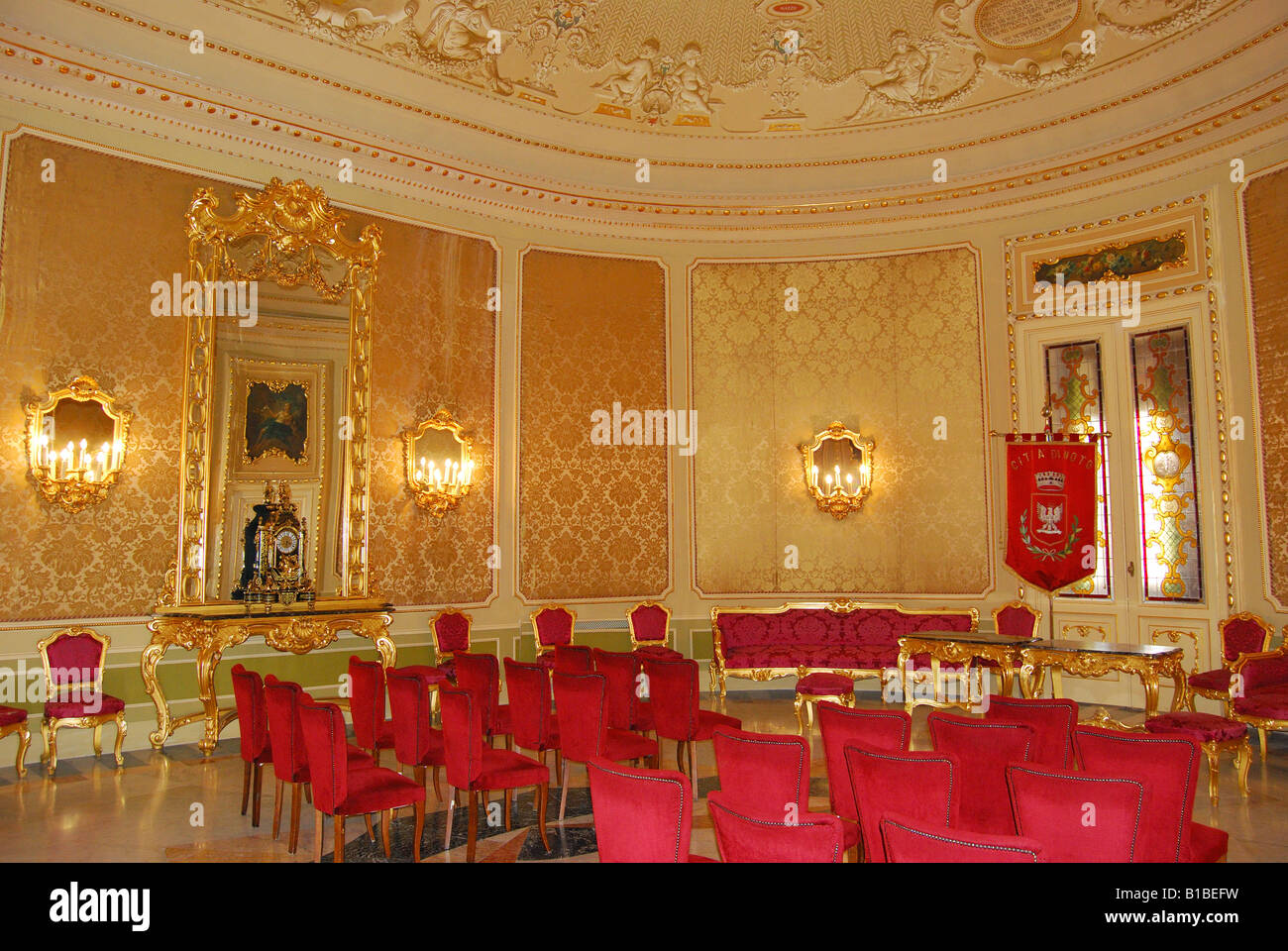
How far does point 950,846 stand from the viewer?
2018mm

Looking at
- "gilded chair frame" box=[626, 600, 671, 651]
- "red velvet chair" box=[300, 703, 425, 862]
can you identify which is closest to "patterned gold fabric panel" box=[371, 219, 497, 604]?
"gilded chair frame" box=[626, 600, 671, 651]

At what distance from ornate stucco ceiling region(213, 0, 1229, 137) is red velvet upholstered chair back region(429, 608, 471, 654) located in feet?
16.6

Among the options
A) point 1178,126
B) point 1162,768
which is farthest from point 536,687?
point 1178,126

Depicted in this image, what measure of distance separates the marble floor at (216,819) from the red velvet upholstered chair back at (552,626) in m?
2.40

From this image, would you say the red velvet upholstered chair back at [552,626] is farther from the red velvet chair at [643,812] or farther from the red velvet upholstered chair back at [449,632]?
the red velvet chair at [643,812]

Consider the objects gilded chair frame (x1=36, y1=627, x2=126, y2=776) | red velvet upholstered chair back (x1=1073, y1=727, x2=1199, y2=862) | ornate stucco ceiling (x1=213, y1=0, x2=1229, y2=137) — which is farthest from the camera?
ornate stucco ceiling (x1=213, y1=0, x2=1229, y2=137)

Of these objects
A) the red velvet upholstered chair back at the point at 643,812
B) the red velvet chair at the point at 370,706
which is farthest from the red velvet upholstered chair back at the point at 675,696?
the red velvet upholstered chair back at the point at 643,812

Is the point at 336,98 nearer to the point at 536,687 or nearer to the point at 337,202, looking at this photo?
the point at 337,202

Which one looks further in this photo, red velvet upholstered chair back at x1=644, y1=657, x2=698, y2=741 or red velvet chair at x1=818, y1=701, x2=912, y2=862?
red velvet upholstered chair back at x1=644, y1=657, x2=698, y2=741

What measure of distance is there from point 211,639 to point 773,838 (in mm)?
5618

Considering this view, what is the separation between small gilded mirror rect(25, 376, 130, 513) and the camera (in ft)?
20.7

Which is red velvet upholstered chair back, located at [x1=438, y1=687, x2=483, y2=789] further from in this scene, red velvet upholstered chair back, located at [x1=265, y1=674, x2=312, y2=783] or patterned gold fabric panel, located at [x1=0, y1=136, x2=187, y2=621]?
patterned gold fabric panel, located at [x1=0, y1=136, x2=187, y2=621]

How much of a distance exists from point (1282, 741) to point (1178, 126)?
5.30 metres

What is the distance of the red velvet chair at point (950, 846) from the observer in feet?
6.48
